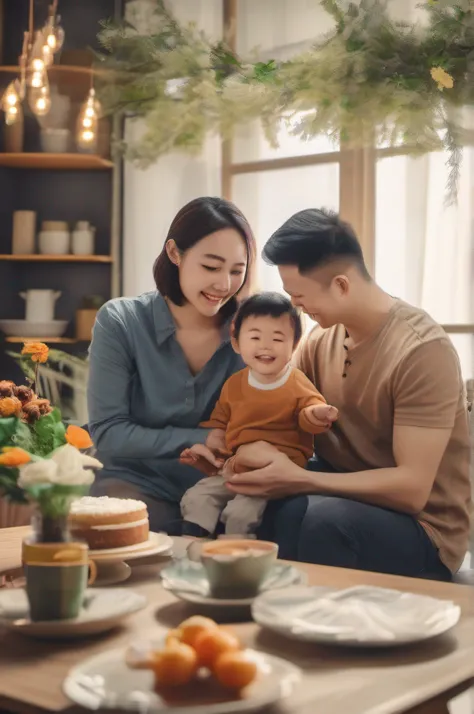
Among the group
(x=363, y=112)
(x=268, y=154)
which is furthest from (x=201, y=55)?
(x=268, y=154)

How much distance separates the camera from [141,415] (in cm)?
238

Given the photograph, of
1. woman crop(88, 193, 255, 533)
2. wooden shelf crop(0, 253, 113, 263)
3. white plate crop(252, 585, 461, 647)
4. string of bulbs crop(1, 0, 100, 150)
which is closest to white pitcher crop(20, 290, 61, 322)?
wooden shelf crop(0, 253, 113, 263)

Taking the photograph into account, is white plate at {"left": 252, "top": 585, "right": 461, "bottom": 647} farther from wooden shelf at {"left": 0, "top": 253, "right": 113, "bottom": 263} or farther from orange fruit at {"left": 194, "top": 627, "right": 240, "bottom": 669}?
wooden shelf at {"left": 0, "top": 253, "right": 113, "bottom": 263}

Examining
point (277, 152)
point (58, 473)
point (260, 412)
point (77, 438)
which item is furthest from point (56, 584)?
point (277, 152)

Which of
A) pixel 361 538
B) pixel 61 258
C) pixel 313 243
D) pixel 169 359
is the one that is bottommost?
pixel 361 538

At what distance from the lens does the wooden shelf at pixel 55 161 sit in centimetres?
436

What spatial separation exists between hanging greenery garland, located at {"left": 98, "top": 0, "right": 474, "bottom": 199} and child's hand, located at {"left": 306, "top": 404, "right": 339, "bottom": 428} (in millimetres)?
989

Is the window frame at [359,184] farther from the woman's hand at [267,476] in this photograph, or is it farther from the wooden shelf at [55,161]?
the woman's hand at [267,476]

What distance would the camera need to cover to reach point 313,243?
7.01 ft

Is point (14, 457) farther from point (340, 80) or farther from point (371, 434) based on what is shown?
point (340, 80)

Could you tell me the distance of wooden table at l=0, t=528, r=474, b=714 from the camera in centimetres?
98

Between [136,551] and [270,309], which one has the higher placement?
[270,309]

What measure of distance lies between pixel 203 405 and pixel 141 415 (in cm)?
15

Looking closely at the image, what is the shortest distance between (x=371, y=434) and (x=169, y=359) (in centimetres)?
54
